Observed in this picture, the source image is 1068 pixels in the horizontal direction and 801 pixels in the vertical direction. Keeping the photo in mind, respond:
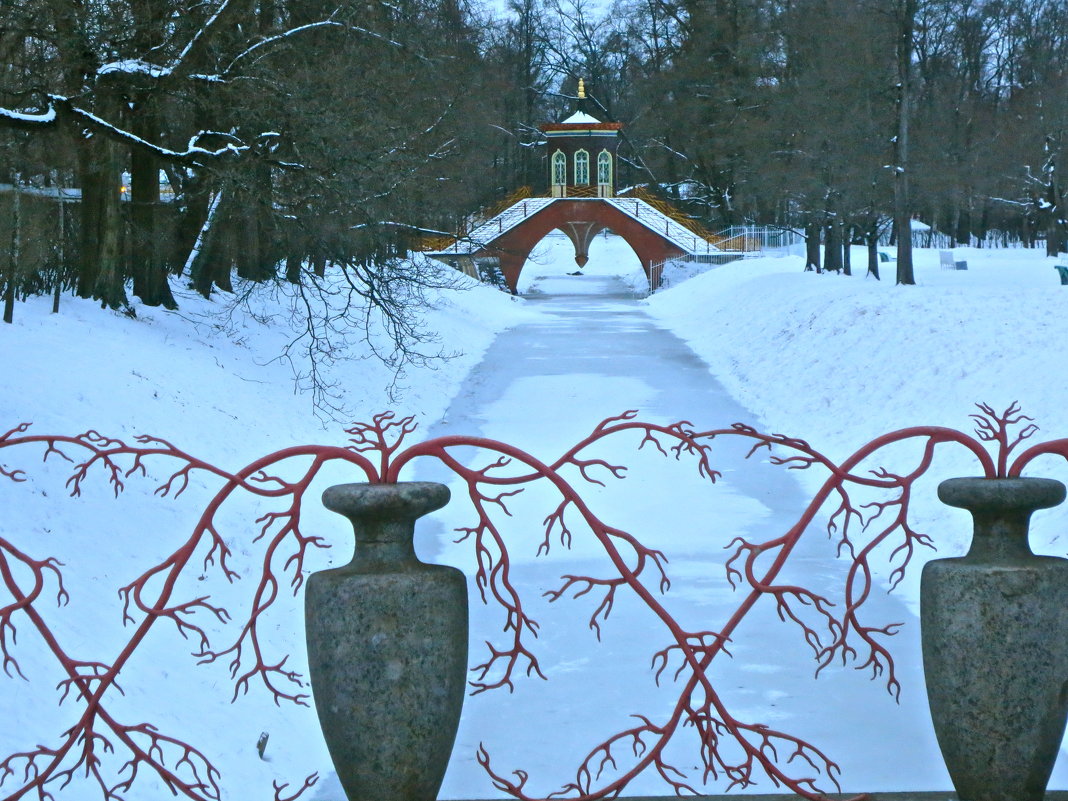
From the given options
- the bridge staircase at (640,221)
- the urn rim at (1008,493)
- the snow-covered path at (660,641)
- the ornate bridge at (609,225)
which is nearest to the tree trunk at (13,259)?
the snow-covered path at (660,641)

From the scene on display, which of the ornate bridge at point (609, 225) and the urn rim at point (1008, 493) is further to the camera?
the ornate bridge at point (609, 225)

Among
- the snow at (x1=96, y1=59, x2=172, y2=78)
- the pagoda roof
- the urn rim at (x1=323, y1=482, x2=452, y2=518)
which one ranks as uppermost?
the pagoda roof

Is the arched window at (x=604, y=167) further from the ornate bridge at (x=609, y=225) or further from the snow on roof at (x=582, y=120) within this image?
the ornate bridge at (x=609, y=225)

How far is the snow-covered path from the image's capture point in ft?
25.0

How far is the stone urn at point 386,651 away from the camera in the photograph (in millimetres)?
4031

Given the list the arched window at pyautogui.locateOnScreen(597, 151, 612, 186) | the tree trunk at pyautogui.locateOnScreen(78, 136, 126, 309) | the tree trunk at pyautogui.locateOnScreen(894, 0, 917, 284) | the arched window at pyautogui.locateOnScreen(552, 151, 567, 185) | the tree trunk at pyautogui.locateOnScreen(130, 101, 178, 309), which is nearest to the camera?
the tree trunk at pyautogui.locateOnScreen(78, 136, 126, 309)

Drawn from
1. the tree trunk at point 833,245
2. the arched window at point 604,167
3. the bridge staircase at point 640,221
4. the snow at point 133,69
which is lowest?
the tree trunk at point 833,245

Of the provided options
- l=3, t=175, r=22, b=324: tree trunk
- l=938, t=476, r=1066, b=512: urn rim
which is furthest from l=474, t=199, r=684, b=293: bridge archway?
l=938, t=476, r=1066, b=512: urn rim

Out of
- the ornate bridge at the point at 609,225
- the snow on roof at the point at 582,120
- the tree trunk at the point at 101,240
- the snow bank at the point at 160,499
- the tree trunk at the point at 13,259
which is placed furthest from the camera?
the snow on roof at the point at 582,120

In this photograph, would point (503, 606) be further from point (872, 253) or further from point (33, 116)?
point (872, 253)

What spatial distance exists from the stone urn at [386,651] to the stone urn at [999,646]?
1.39m

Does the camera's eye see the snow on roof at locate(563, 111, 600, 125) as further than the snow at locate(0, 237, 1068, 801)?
Yes

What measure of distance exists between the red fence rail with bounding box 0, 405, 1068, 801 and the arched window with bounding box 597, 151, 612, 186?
51.6 metres

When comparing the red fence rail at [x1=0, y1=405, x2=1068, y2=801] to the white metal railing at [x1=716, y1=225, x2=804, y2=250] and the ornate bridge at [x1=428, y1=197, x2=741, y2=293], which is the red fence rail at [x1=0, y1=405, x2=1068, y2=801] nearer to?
the ornate bridge at [x1=428, y1=197, x2=741, y2=293]
